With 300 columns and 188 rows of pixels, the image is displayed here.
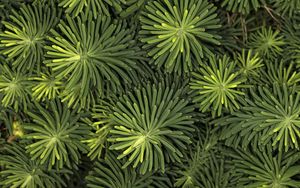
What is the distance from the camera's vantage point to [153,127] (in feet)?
3.43

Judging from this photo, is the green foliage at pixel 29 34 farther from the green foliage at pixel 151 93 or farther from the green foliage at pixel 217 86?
the green foliage at pixel 217 86

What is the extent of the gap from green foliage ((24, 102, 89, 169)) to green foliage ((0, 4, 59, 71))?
131 mm

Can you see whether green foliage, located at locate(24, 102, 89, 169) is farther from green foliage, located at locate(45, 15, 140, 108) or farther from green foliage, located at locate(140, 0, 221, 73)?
green foliage, located at locate(140, 0, 221, 73)

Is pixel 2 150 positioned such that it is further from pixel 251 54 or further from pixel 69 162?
pixel 251 54

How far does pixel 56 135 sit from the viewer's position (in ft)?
3.67

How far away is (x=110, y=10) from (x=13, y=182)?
19.9 inches

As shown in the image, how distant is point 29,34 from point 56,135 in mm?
255

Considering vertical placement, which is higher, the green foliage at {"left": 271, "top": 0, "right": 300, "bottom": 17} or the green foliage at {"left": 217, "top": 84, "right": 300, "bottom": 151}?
the green foliage at {"left": 271, "top": 0, "right": 300, "bottom": 17}

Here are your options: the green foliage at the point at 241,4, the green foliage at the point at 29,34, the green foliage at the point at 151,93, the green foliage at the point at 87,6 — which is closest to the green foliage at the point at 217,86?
the green foliage at the point at 151,93

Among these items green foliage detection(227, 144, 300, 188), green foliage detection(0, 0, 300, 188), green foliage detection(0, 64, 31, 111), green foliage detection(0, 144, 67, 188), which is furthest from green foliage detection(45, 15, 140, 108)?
green foliage detection(227, 144, 300, 188)

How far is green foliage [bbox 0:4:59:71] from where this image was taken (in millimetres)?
1092

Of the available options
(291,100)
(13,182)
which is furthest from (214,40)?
(13,182)

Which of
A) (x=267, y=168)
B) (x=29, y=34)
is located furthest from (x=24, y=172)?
(x=267, y=168)

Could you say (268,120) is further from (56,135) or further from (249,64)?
(56,135)
